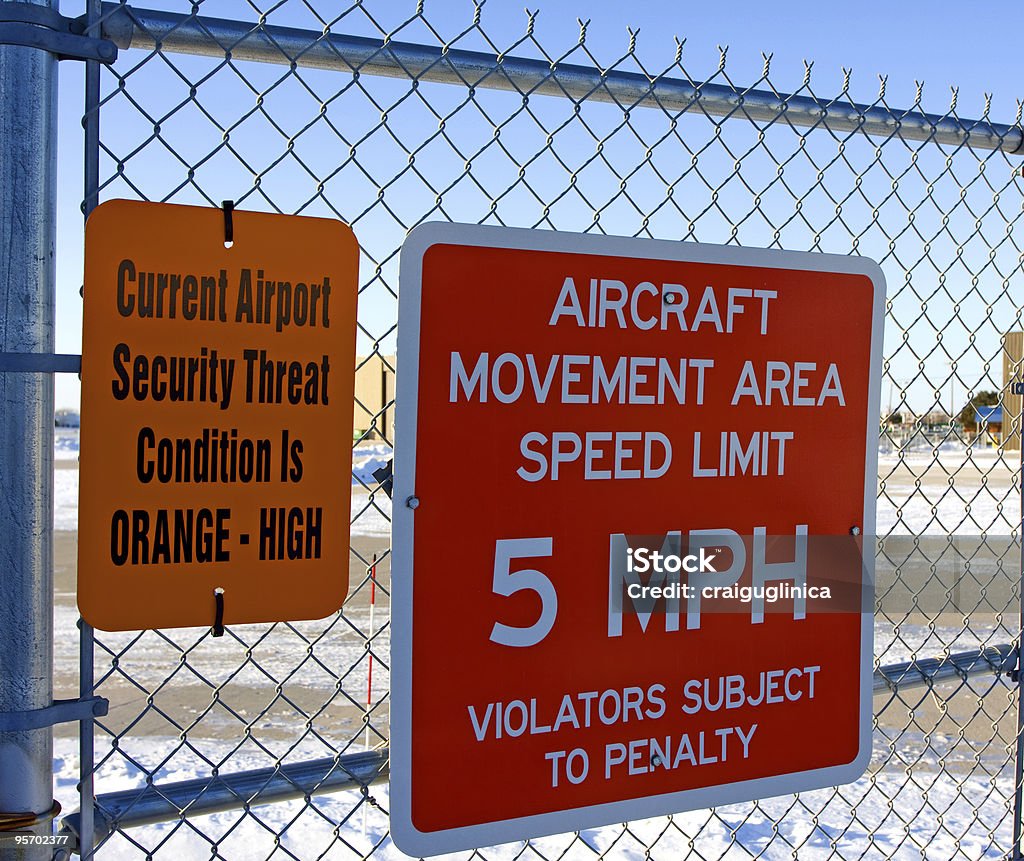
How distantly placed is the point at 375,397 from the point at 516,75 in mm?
708

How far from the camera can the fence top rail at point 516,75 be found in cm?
155

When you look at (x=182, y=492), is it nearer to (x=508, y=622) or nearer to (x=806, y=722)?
(x=508, y=622)

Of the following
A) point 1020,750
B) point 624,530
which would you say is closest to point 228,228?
point 624,530

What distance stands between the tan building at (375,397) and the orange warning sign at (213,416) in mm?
239

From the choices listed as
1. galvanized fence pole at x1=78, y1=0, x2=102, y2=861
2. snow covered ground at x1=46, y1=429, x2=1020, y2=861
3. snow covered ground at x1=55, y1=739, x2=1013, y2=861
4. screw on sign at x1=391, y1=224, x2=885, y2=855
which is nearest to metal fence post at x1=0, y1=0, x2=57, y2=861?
galvanized fence pole at x1=78, y1=0, x2=102, y2=861

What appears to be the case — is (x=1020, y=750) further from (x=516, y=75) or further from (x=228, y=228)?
(x=228, y=228)

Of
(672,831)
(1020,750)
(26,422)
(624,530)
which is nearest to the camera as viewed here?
(26,422)

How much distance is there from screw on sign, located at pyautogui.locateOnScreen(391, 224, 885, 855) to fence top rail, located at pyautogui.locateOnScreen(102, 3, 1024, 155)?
0.35 m

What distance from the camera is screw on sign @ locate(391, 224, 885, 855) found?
65.9 inches

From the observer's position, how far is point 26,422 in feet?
4.65

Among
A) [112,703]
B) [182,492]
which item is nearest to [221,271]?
[182,492]

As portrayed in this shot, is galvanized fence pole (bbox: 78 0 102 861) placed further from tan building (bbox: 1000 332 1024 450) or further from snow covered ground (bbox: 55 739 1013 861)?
tan building (bbox: 1000 332 1024 450)

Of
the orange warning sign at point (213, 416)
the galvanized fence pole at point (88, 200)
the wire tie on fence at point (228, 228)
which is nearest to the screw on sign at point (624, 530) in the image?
the orange warning sign at point (213, 416)

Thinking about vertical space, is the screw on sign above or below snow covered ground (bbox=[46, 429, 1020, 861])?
above
